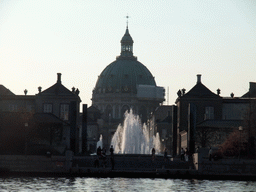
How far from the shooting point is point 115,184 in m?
51.6

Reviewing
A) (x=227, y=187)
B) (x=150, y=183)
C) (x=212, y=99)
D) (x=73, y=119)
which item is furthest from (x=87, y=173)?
(x=212, y=99)

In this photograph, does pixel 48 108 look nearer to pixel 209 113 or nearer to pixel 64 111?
pixel 64 111

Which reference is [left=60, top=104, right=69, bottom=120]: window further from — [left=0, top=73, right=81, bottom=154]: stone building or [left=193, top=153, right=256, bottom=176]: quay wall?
[left=193, top=153, right=256, bottom=176]: quay wall

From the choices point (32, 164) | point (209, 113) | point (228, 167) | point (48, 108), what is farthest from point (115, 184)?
point (48, 108)

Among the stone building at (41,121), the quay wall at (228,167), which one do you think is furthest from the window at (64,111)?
the quay wall at (228,167)

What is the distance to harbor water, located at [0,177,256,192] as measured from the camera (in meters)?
48.0

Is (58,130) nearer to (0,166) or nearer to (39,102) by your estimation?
(39,102)

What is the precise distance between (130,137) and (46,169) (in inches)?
1567

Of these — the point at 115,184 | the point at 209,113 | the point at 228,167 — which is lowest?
the point at 115,184

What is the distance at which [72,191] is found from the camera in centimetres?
4594

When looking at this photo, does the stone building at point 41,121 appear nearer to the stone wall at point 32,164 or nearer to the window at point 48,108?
the window at point 48,108

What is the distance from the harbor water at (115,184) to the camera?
158 ft

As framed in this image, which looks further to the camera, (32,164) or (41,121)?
(41,121)

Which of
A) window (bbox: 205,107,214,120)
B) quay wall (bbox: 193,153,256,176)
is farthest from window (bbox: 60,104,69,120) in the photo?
quay wall (bbox: 193,153,256,176)
